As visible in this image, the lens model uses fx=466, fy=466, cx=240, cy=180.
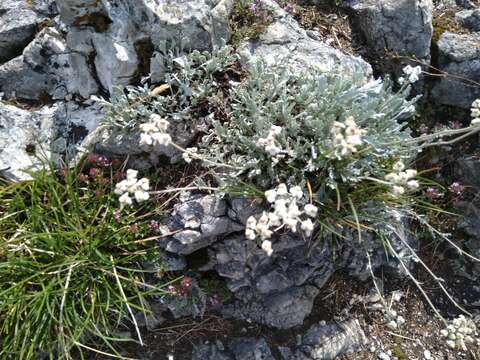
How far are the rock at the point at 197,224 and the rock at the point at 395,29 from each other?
2.35 metres

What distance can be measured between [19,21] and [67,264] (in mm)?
2437

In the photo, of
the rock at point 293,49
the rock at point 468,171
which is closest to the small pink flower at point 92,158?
the rock at point 293,49

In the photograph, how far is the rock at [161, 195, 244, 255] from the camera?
396 cm

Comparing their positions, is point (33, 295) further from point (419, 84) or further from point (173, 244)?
point (419, 84)

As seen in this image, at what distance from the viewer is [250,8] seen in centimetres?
452

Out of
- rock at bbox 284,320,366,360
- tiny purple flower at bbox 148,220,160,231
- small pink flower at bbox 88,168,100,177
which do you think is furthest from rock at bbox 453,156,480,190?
small pink flower at bbox 88,168,100,177

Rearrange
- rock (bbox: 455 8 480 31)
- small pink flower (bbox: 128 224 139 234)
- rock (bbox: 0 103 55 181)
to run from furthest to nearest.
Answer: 1. rock (bbox: 455 8 480 31)
2. rock (bbox: 0 103 55 181)
3. small pink flower (bbox: 128 224 139 234)

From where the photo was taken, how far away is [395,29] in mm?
4758

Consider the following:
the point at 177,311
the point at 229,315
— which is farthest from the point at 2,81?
the point at 229,315

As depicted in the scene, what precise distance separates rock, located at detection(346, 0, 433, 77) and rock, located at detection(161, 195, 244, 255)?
235cm

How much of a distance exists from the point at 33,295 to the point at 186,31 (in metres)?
2.53

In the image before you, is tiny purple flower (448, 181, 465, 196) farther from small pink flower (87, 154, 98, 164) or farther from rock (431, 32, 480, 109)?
small pink flower (87, 154, 98, 164)

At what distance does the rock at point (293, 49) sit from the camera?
435 cm

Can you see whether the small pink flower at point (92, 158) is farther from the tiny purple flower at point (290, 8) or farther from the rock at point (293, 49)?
the tiny purple flower at point (290, 8)
